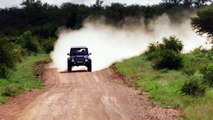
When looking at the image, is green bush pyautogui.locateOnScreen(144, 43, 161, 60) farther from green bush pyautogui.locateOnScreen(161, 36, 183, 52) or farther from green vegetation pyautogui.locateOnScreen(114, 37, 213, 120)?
green vegetation pyautogui.locateOnScreen(114, 37, 213, 120)

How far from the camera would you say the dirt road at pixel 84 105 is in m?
17.4

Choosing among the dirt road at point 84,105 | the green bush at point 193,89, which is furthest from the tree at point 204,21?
the green bush at point 193,89

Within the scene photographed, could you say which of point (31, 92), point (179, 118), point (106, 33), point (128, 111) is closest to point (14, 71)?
point (31, 92)

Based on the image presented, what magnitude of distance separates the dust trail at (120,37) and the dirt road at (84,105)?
103ft

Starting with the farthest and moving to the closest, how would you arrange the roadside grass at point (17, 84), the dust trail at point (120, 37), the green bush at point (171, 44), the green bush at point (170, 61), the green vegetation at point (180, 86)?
1. the dust trail at point (120, 37)
2. the green bush at point (171, 44)
3. the green bush at point (170, 61)
4. the roadside grass at point (17, 84)
5. the green vegetation at point (180, 86)

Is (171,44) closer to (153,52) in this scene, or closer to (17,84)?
(153,52)

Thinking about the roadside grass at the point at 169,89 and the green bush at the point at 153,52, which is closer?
the roadside grass at the point at 169,89

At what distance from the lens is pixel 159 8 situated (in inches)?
3597

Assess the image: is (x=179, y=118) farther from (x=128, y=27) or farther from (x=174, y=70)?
(x=128, y=27)

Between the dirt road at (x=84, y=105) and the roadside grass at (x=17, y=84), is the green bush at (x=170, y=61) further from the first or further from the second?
the roadside grass at (x=17, y=84)

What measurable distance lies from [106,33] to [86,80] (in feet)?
159

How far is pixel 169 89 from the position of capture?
25328 mm

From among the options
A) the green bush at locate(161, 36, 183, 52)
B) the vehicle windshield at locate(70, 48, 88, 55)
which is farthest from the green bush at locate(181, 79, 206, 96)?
the green bush at locate(161, 36, 183, 52)

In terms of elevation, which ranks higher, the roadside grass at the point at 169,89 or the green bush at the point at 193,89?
the green bush at the point at 193,89
